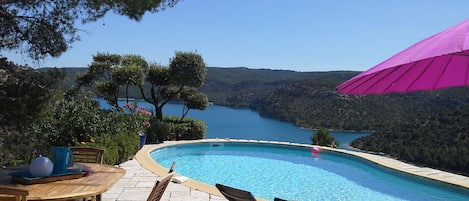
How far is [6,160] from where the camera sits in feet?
22.2

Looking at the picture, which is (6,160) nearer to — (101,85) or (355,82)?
(355,82)

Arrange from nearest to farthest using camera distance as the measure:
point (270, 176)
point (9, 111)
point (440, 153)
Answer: point (9, 111), point (270, 176), point (440, 153)

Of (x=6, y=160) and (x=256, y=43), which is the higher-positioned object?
(x=256, y=43)

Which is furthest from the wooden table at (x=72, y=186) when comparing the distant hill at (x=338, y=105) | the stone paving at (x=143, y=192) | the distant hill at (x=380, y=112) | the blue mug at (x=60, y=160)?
the distant hill at (x=338, y=105)

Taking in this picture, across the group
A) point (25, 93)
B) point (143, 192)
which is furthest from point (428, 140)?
point (25, 93)

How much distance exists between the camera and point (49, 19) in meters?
6.35

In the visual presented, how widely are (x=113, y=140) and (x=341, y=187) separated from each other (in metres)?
4.99

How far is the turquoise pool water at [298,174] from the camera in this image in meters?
8.48

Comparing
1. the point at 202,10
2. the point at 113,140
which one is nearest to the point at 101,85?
the point at 202,10

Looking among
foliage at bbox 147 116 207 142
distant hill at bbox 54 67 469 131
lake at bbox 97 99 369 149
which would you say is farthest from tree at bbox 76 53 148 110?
lake at bbox 97 99 369 149

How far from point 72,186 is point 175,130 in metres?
11.5

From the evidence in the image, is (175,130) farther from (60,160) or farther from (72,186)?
(72,186)

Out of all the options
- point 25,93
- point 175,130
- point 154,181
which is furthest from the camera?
point 175,130

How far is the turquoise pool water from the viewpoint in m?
8.48
